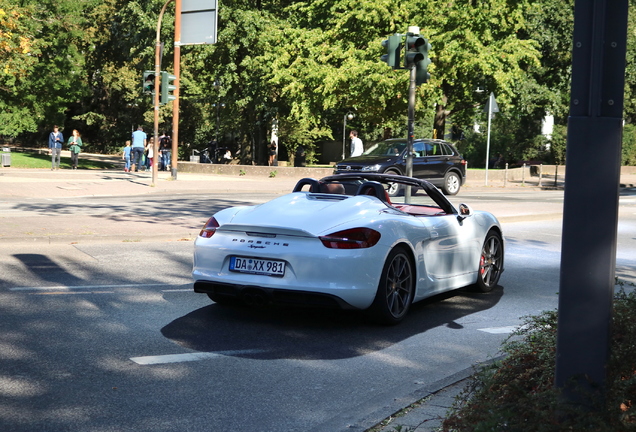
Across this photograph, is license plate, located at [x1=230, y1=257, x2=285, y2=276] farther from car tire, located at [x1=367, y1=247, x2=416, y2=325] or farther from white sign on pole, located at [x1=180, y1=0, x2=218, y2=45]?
white sign on pole, located at [x1=180, y1=0, x2=218, y2=45]

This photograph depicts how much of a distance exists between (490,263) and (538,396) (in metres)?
5.47

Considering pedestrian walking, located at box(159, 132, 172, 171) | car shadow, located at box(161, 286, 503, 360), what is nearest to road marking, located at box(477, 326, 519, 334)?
car shadow, located at box(161, 286, 503, 360)

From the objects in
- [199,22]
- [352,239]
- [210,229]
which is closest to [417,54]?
[210,229]

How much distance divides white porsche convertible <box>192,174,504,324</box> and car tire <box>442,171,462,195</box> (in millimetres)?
19436

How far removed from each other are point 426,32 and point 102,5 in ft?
103

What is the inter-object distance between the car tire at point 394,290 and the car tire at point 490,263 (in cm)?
162

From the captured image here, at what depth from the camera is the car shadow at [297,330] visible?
20.9 ft

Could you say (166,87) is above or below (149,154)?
above

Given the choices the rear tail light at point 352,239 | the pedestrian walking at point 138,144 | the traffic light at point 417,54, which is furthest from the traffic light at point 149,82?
the rear tail light at point 352,239

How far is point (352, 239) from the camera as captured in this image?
6.95 meters

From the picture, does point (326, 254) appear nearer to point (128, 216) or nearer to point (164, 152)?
point (128, 216)

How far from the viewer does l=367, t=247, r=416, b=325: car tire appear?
7102 millimetres

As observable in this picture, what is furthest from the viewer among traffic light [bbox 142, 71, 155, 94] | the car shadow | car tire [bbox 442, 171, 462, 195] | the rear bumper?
car tire [bbox 442, 171, 462, 195]

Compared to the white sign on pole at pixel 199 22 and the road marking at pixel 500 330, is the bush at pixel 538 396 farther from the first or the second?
the white sign on pole at pixel 199 22
